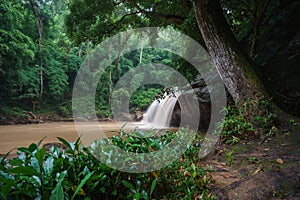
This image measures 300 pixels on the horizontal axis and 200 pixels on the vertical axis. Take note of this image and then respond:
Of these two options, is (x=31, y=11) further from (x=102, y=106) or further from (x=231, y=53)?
(x=231, y=53)

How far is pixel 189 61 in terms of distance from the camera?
523cm

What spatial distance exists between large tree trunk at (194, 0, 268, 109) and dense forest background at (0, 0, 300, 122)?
363 mm

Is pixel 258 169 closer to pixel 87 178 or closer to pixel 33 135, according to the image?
pixel 87 178

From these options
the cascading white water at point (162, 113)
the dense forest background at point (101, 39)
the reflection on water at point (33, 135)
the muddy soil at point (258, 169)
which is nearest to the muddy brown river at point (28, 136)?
the reflection on water at point (33, 135)

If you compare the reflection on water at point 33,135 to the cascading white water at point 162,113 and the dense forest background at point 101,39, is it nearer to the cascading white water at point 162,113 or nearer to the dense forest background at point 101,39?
the cascading white water at point 162,113

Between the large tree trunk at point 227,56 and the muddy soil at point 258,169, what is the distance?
0.79 metres

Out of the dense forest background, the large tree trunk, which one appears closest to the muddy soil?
the large tree trunk

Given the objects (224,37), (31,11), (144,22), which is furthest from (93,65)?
(224,37)

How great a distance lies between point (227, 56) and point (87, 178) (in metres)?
2.77

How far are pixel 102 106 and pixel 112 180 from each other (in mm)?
16003

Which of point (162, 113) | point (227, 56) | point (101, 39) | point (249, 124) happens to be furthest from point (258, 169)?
point (162, 113)

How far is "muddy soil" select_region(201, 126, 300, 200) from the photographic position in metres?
1.20

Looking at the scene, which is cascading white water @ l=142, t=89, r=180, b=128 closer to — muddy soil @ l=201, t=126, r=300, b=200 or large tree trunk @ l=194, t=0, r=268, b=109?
large tree trunk @ l=194, t=0, r=268, b=109

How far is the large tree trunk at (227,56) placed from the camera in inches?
111
